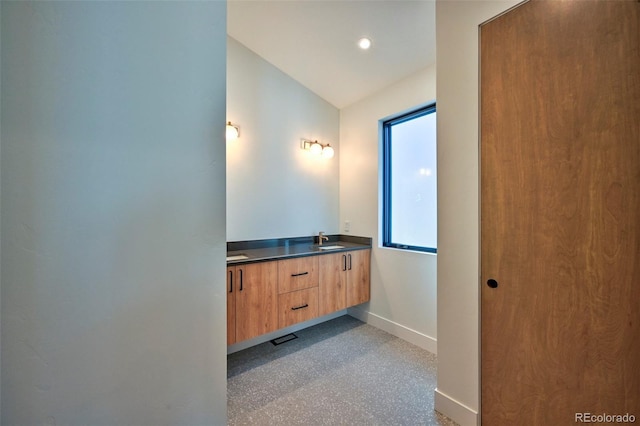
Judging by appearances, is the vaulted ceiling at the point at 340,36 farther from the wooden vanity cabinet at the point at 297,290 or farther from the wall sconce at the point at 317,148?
the wooden vanity cabinet at the point at 297,290

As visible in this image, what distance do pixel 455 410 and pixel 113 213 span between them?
1978 millimetres

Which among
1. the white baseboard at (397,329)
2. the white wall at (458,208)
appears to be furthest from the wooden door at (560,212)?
the white baseboard at (397,329)

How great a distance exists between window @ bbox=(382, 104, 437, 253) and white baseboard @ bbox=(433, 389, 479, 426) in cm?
119

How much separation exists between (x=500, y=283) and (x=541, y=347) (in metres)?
0.31

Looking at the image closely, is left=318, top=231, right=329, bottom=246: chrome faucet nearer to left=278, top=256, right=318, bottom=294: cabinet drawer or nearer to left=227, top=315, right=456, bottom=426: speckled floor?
left=278, top=256, right=318, bottom=294: cabinet drawer

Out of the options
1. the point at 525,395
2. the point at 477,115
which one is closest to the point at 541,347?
the point at 525,395

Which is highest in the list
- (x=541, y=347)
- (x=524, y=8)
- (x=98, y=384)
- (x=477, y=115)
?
(x=524, y=8)

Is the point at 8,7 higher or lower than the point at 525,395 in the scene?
higher

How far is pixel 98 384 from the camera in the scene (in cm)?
64

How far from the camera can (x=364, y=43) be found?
2.17 metres

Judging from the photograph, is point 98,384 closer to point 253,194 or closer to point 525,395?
point 525,395

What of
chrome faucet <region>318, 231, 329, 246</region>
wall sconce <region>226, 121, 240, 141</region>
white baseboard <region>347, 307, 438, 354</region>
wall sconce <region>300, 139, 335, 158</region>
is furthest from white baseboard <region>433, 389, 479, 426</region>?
wall sconce <region>226, 121, 240, 141</region>

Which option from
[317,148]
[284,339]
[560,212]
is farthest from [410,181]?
[284,339]

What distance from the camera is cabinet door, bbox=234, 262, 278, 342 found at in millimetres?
2021
